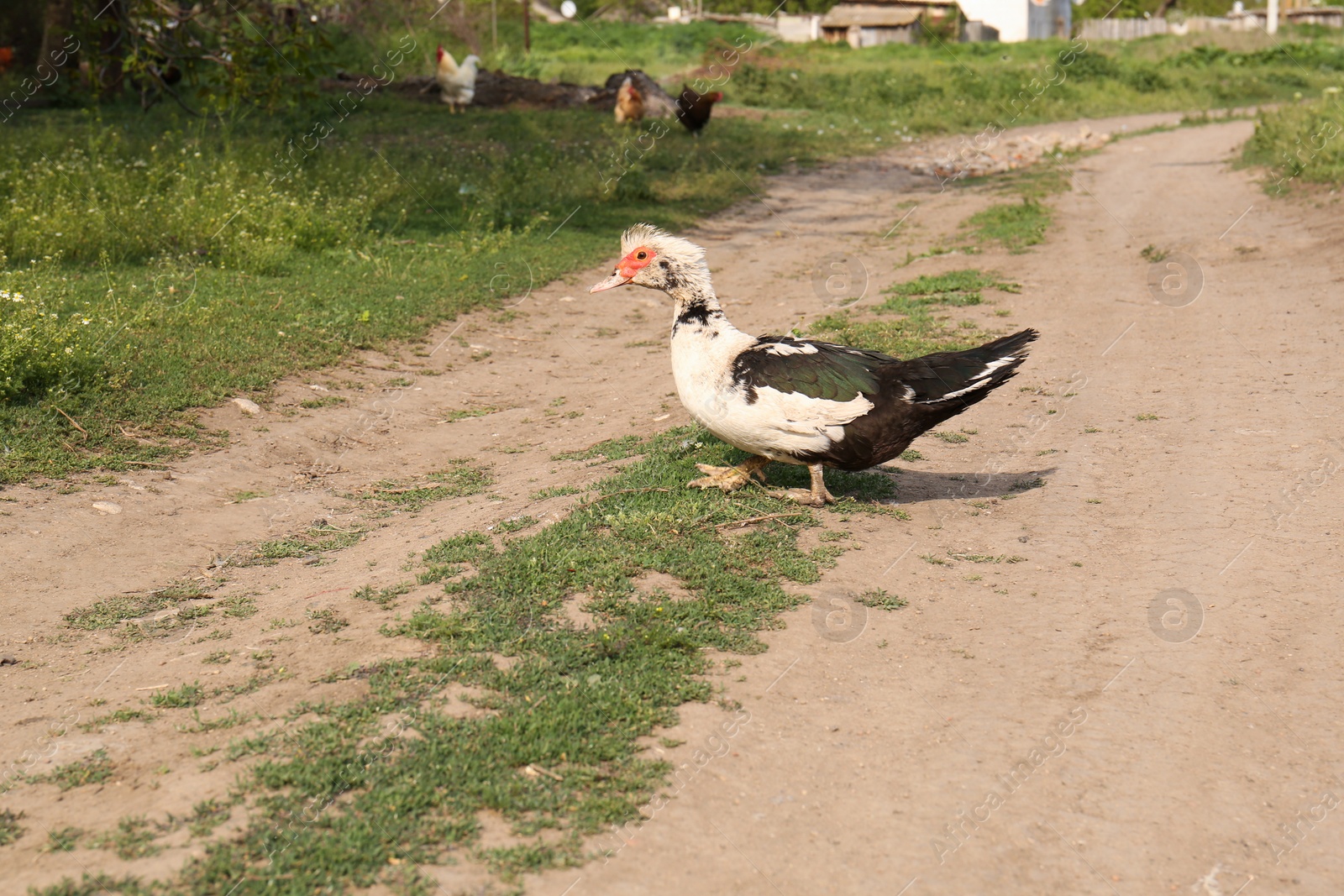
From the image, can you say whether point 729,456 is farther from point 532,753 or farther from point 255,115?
point 255,115

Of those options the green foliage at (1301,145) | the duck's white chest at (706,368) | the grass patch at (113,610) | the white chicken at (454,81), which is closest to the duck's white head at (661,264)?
the duck's white chest at (706,368)

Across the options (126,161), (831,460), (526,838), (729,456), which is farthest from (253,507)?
(126,161)

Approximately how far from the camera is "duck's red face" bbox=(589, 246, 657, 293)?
6117mm

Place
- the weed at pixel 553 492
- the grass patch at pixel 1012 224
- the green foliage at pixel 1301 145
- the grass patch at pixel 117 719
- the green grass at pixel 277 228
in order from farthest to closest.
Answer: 1. the green foliage at pixel 1301 145
2. the grass patch at pixel 1012 224
3. the green grass at pixel 277 228
4. the weed at pixel 553 492
5. the grass patch at pixel 117 719

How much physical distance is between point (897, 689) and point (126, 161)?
1222 centimetres

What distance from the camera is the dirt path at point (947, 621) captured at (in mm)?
3637

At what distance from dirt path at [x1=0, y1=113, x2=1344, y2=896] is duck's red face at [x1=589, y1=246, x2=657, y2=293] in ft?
3.60

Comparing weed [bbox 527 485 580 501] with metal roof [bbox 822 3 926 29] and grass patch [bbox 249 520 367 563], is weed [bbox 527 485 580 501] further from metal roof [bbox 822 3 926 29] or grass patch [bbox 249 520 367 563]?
metal roof [bbox 822 3 926 29]

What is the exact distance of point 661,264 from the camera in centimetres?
609

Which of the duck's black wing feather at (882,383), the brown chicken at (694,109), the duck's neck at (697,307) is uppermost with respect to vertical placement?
the brown chicken at (694,109)

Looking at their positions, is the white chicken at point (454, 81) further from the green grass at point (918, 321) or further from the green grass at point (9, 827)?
the green grass at point (9, 827)

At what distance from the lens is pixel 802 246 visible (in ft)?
46.4

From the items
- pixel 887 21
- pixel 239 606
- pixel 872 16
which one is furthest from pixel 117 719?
pixel 872 16

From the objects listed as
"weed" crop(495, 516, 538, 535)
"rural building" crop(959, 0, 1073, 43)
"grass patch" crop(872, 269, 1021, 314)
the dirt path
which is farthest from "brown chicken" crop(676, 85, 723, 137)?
"rural building" crop(959, 0, 1073, 43)
